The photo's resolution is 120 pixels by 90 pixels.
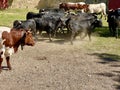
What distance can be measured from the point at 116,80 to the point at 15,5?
2289cm

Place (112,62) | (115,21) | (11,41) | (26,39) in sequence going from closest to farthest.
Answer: (11,41)
(26,39)
(112,62)
(115,21)

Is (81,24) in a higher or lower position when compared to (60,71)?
higher

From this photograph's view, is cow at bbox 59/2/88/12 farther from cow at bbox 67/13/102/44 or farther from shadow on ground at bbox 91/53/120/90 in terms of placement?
shadow on ground at bbox 91/53/120/90

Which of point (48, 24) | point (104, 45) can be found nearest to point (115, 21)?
point (104, 45)

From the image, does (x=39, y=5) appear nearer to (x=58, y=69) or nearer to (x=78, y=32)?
(x=78, y=32)

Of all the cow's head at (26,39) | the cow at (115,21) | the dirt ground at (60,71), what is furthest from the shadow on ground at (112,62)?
the cow at (115,21)

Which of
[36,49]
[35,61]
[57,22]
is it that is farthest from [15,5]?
[35,61]

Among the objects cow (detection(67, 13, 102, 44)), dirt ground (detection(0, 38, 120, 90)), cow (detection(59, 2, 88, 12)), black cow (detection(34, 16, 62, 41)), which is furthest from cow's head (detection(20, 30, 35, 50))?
cow (detection(59, 2, 88, 12))

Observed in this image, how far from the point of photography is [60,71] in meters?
11.2

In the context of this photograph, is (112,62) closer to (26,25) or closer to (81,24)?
(81,24)

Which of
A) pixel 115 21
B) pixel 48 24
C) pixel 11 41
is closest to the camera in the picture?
pixel 11 41

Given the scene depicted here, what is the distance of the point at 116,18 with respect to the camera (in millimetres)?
17734

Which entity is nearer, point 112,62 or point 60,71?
point 60,71

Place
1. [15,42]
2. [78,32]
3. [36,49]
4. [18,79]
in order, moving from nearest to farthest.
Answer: [18,79] < [15,42] < [36,49] < [78,32]
